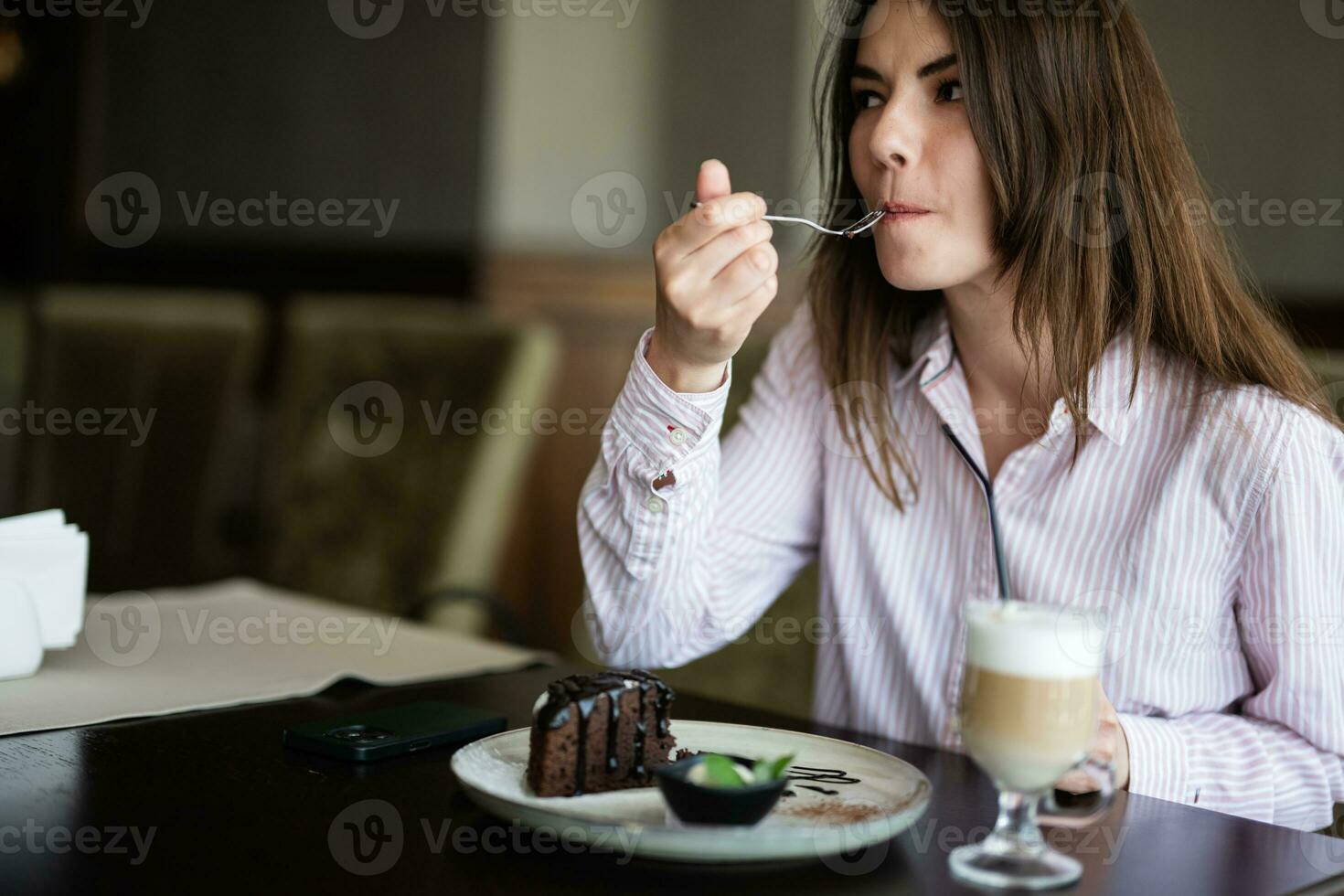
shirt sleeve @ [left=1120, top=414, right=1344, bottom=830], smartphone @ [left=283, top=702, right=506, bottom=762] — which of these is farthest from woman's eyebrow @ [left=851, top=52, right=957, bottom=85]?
smartphone @ [left=283, top=702, right=506, bottom=762]

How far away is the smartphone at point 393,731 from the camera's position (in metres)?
0.96

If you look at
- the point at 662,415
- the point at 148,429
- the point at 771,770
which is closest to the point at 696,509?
the point at 662,415

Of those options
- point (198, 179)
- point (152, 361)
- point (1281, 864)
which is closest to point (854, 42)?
point (1281, 864)

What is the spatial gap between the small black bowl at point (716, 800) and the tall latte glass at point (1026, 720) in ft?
0.39

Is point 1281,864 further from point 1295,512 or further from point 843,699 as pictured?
point 843,699

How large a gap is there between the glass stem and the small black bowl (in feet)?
0.45

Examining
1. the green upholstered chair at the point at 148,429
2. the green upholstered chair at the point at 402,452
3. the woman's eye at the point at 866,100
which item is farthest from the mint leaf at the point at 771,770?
the green upholstered chair at the point at 148,429

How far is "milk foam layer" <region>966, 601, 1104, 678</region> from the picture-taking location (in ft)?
2.44

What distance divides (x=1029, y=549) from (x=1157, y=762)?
10.7 inches

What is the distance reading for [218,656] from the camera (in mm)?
1272

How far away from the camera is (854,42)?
1.34 metres

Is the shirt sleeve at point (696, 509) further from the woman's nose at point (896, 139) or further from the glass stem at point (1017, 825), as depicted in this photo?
the glass stem at point (1017, 825)

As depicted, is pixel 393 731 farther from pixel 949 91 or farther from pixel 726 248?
pixel 949 91

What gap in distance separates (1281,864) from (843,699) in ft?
2.27
